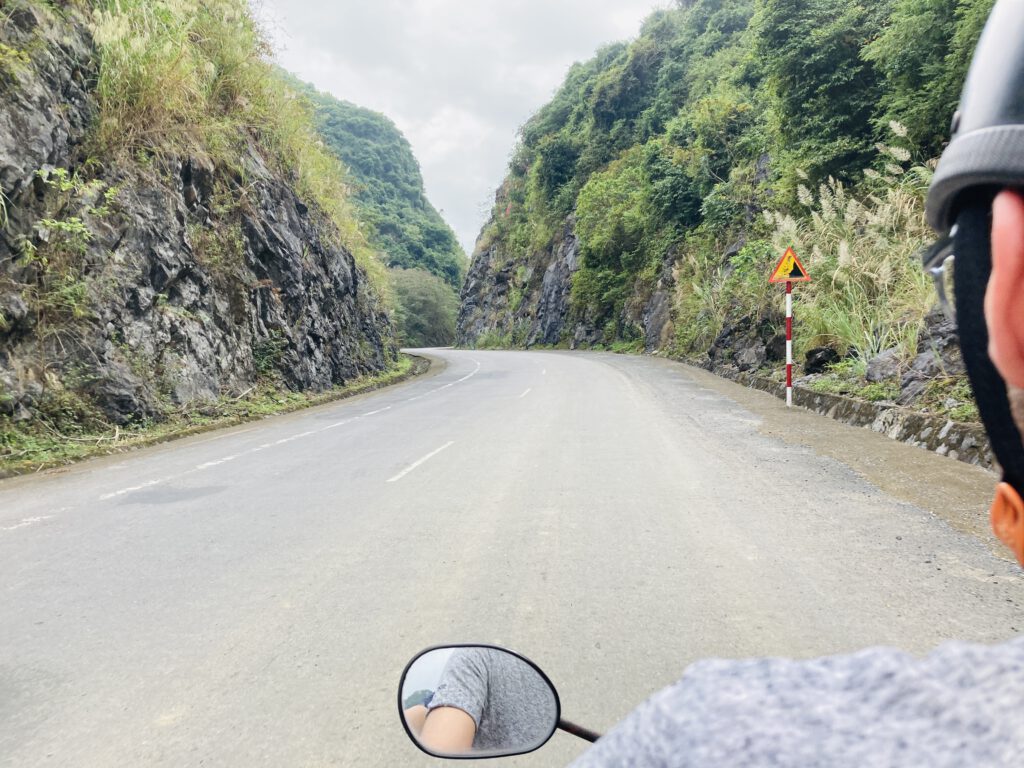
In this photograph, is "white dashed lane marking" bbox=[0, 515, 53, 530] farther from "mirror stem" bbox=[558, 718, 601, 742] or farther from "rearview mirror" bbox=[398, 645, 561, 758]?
"mirror stem" bbox=[558, 718, 601, 742]

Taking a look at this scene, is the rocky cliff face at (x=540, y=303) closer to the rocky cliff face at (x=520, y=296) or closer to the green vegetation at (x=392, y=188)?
the rocky cliff face at (x=520, y=296)

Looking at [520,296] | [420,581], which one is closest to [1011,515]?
[420,581]

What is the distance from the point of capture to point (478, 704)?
1.34m

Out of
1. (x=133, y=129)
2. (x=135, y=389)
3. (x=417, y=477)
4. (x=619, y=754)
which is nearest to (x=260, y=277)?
(x=133, y=129)

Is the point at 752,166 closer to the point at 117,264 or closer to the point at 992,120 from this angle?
the point at 117,264

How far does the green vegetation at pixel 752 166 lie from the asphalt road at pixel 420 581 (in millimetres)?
5382

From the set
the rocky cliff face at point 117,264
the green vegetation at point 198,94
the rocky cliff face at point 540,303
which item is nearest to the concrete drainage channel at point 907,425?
the rocky cliff face at point 117,264

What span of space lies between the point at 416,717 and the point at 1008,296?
1.25 metres

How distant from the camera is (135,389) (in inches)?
448

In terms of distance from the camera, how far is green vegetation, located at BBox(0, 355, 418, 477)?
29.5 ft

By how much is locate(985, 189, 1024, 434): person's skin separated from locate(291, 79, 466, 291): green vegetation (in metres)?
72.6

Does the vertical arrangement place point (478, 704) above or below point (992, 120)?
below

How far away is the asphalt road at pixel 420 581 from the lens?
9.12 feet

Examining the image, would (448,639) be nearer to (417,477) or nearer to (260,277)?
(417,477)
